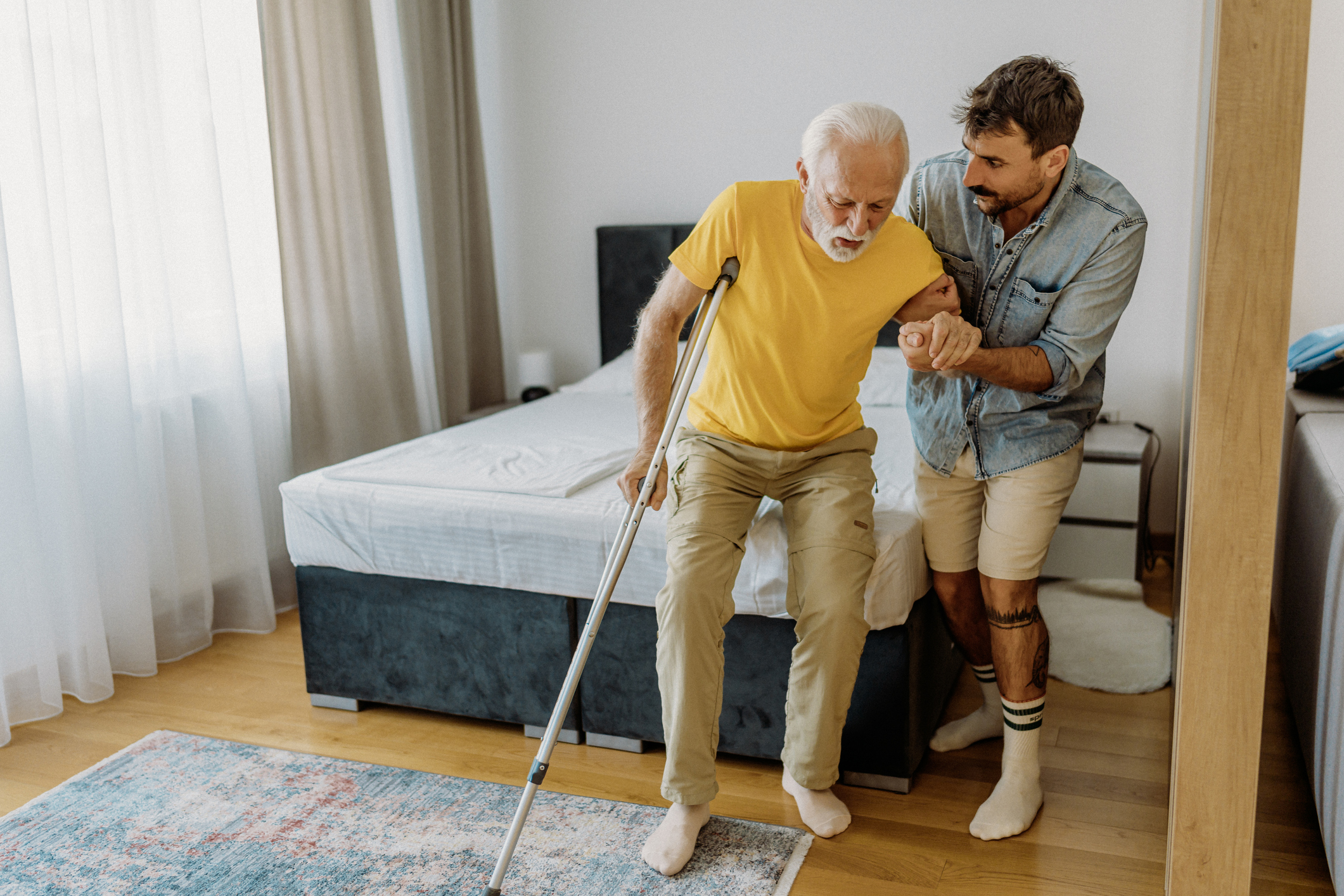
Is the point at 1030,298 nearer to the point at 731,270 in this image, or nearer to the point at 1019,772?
the point at 731,270

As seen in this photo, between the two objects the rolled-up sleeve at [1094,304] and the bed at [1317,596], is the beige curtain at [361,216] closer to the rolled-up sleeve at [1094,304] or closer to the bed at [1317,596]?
the rolled-up sleeve at [1094,304]

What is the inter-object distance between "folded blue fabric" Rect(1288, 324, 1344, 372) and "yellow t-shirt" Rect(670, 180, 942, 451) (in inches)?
49.3

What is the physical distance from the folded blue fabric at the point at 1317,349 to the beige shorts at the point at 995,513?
3.30 ft

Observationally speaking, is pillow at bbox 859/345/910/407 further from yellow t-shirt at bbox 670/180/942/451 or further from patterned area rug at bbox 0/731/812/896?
patterned area rug at bbox 0/731/812/896

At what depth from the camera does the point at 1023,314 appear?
1954 mm

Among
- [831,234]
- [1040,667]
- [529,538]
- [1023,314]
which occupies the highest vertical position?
[831,234]

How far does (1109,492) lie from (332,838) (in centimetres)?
238

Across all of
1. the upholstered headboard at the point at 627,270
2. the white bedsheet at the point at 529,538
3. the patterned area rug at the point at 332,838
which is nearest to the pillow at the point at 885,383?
the white bedsheet at the point at 529,538

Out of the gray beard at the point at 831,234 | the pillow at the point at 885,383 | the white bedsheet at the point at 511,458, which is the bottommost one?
the white bedsheet at the point at 511,458

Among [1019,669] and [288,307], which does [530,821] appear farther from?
[288,307]

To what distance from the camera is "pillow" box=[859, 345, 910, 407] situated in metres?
3.36

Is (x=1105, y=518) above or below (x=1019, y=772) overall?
above

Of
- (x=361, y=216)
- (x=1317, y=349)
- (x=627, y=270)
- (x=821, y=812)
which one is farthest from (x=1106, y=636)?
(x=361, y=216)

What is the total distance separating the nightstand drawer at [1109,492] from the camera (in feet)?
10.4
